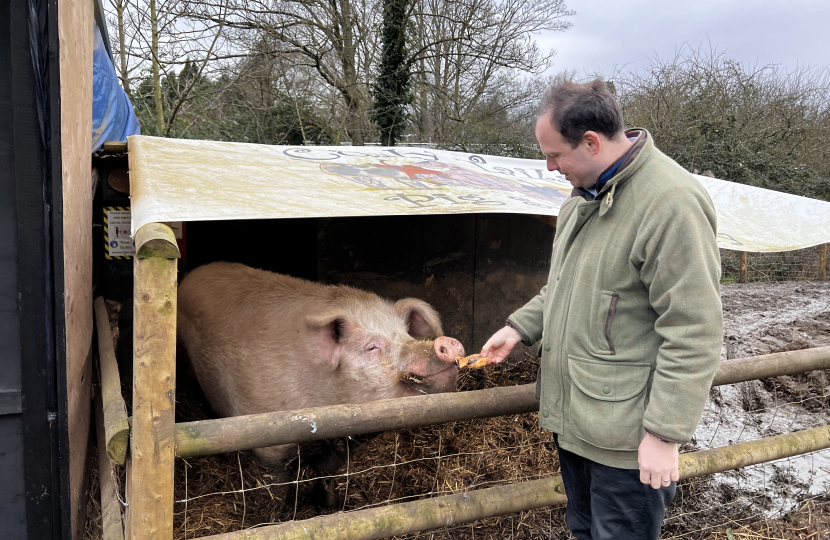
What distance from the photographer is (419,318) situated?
3475 millimetres

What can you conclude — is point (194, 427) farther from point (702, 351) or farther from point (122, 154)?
point (122, 154)

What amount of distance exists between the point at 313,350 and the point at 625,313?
6.41ft

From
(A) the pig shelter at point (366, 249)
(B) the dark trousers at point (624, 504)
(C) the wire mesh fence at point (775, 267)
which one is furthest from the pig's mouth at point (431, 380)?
(C) the wire mesh fence at point (775, 267)

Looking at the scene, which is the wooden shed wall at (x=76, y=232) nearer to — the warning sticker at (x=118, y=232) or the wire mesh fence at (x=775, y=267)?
the warning sticker at (x=118, y=232)

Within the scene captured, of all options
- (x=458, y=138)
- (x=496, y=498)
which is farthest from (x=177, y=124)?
(x=496, y=498)

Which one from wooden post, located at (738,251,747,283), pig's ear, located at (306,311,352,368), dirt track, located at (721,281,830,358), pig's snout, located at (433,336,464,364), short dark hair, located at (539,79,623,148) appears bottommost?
dirt track, located at (721,281,830,358)

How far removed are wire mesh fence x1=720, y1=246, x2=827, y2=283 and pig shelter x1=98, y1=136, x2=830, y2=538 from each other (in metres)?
8.51

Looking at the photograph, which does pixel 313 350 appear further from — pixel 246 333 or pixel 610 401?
pixel 610 401

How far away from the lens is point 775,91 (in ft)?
45.3

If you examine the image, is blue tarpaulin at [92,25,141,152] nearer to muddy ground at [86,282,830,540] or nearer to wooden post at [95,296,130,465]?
wooden post at [95,296,130,465]

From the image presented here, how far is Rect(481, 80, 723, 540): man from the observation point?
5.04ft

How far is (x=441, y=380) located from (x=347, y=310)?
0.73 meters

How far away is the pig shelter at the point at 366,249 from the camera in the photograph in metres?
1.73

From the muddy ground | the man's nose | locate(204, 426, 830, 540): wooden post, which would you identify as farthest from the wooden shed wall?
the man's nose
